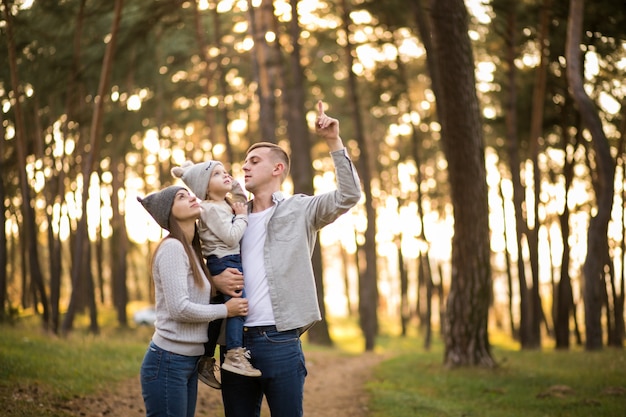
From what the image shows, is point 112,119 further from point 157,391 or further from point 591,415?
point 157,391

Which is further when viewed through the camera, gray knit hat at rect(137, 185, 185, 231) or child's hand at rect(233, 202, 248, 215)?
child's hand at rect(233, 202, 248, 215)

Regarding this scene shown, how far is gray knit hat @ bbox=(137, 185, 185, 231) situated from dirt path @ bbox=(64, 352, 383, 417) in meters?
4.39

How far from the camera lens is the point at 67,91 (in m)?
19.8

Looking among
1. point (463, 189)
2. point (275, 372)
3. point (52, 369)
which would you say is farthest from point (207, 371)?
point (463, 189)

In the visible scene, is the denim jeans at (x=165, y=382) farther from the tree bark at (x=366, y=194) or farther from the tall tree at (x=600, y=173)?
the tree bark at (x=366, y=194)

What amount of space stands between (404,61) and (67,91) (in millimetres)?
12104

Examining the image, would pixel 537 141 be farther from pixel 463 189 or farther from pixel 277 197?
pixel 277 197

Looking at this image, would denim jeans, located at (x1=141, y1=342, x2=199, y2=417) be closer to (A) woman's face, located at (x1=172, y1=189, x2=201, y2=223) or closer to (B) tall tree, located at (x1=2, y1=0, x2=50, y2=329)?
(A) woman's face, located at (x1=172, y1=189, x2=201, y2=223)

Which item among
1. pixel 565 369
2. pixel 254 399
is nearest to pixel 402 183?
pixel 565 369

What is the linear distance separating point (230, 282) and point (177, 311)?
0.36 m

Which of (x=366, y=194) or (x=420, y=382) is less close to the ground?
(x=366, y=194)

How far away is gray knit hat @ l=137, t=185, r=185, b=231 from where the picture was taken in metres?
4.63

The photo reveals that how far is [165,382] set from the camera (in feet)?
14.5

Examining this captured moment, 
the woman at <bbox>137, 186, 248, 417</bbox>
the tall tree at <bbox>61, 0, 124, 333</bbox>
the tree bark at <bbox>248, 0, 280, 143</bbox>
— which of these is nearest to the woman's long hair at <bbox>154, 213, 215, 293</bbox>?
the woman at <bbox>137, 186, 248, 417</bbox>
